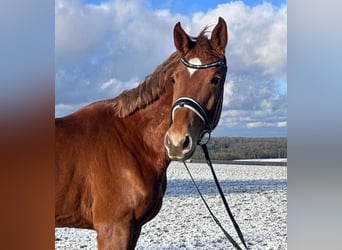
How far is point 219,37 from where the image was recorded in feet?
5.02

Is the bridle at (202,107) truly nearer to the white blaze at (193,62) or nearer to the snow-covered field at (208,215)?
the white blaze at (193,62)

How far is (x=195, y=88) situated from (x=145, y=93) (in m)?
0.15

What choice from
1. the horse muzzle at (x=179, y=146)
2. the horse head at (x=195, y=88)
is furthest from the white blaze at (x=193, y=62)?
the horse muzzle at (x=179, y=146)

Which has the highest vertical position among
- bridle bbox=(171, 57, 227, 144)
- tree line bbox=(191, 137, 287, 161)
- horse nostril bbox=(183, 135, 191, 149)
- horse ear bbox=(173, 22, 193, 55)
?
horse ear bbox=(173, 22, 193, 55)

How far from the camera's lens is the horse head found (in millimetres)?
1505

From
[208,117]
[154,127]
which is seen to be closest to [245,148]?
[208,117]

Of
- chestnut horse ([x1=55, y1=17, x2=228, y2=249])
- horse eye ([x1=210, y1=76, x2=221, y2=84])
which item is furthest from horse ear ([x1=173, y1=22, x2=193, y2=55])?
horse eye ([x1=210, y1=76, x2=221, y2=84])

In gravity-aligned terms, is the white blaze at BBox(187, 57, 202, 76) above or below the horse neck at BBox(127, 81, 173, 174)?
above

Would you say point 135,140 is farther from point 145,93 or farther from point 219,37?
point 219,37

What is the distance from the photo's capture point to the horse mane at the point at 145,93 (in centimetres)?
153

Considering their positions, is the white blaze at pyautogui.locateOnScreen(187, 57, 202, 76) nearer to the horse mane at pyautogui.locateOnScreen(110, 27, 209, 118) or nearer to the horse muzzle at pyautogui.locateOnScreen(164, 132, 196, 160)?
the horse mane at pyautogui.locateOnScreen(110, 27, 209, 118)
